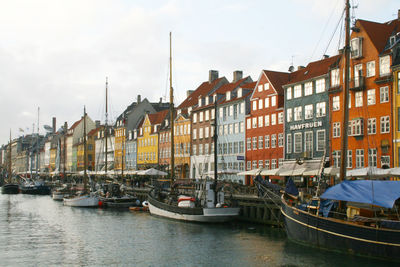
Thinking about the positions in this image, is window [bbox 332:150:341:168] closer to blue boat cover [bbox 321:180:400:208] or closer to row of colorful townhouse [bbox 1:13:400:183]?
row of colorful townhouse [bbox 1:13:400:183]

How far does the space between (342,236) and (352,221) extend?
0.91 m

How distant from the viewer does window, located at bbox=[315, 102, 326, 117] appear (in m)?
55.7

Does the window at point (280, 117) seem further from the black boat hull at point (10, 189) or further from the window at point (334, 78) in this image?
the black boat hull at point (10, 189)

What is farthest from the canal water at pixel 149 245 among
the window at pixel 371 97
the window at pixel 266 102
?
the window at pixel 266 102

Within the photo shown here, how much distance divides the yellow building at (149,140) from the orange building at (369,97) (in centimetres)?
5201

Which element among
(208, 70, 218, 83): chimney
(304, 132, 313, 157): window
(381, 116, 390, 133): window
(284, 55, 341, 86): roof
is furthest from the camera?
(208, 70, 218, 83): chimney

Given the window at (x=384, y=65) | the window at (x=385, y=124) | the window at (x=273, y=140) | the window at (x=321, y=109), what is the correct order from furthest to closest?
the window at (x=273, y=140)
the window at (x=321, y=109)
the window at (x=384, y=65)
the window at (x=385, y=124)

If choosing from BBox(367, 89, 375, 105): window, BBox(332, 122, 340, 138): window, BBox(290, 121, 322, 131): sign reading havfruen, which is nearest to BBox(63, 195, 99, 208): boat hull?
BBox(290, 121, 322, 131): sign reading havfruen

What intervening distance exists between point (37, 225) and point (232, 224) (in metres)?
16.6

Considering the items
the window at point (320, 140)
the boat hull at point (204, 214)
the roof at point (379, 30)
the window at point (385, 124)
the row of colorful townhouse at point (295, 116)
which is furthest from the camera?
the window at point (320, 140)

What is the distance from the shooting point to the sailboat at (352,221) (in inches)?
958

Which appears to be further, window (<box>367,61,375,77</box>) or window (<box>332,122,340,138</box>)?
window (<box>332,122,340,138</box>)

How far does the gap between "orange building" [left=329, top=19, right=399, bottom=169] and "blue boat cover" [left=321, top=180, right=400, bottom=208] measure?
2030cm

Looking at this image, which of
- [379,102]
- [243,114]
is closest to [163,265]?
[379,102]
